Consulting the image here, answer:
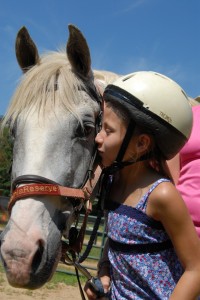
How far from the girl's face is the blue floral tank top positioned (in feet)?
1.05

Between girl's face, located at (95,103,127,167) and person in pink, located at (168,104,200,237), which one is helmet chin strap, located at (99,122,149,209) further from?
person in pink, located at (168,104,200,237)

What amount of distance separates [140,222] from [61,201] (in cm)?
54

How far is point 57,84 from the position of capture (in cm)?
274

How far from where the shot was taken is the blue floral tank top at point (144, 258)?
204 cm

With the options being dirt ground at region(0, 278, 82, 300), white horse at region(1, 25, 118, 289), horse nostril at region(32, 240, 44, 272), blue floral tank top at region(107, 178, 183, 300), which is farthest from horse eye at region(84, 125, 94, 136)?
dirt ground at region(0, 278, 82, 300)

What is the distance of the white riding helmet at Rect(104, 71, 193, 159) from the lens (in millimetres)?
2250

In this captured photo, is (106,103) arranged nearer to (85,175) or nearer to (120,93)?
(120,93)

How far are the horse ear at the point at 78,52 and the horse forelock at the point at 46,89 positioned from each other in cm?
6

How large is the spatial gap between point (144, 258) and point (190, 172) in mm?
734

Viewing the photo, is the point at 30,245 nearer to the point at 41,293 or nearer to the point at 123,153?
the point at 123,153

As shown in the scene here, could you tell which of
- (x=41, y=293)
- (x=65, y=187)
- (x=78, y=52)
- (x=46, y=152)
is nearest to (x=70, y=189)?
(x=65, y=187)

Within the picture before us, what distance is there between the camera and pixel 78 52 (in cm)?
287

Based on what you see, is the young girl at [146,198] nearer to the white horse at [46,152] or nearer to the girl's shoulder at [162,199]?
the girl's shoulder at [162,199]

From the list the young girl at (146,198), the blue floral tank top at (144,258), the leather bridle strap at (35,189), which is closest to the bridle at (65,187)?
the leather bridle strap at (35,189)
